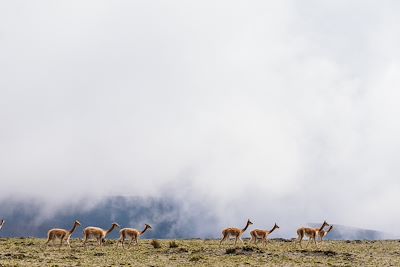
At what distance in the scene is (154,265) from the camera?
27.8 m

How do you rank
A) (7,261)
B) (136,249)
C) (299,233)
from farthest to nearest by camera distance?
(299,233)
(136,249)
(7,261)

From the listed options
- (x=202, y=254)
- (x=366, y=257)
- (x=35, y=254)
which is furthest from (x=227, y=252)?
(x=35, y=254)

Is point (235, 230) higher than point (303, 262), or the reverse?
point (235, 230)

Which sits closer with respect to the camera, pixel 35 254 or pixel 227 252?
pixel 35 254

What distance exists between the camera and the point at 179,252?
34.5m

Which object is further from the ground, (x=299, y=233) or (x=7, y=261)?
(x=299, y=233)

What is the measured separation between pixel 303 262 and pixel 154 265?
8.05m

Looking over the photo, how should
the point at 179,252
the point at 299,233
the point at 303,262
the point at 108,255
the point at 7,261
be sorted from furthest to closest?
the point at 299,233, the point at 179,252, the point at 108,255, the point at 303,262, the point at 7,261

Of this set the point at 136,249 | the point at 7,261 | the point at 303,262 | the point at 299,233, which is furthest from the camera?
the point at 299,233

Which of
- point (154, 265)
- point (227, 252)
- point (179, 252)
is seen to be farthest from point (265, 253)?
point (154, 265)

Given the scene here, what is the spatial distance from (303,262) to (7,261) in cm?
1519

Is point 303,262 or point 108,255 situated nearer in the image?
point 303,262

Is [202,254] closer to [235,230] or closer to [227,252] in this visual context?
[227,252]

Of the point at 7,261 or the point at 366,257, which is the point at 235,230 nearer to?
the point at 366,257
